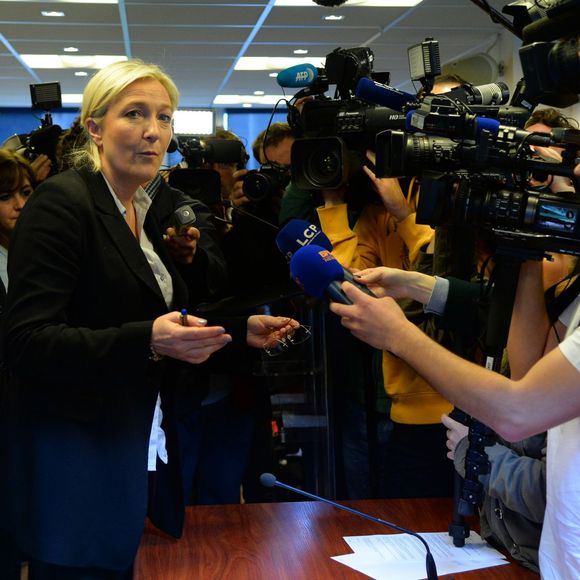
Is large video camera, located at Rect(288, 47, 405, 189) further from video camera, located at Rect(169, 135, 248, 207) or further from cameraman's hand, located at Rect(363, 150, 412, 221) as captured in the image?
video camera, located at Rect(169, 135, 248, 207)

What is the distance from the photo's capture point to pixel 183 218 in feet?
5.79

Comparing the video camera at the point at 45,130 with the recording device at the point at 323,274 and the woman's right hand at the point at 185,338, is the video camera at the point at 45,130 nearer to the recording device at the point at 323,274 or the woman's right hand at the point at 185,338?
the woman's right hand at the point at 185,338

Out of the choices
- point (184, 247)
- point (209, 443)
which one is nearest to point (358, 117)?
point (184, 247)

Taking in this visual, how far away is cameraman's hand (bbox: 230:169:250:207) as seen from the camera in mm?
2529

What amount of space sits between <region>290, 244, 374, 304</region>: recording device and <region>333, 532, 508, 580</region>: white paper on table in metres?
0.48

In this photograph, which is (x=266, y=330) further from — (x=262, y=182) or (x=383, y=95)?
(x=262, y=182)

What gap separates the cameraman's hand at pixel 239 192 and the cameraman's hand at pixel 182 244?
0.65 m

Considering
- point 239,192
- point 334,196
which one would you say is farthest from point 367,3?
point 334,196

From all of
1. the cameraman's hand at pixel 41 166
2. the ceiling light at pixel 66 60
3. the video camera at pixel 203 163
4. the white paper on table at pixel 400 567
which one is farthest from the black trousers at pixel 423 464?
the ceiling light at pixel 66 60

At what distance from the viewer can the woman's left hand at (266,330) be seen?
1733 millimetres

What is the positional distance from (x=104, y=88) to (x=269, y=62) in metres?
6.83

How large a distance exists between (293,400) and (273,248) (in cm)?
44

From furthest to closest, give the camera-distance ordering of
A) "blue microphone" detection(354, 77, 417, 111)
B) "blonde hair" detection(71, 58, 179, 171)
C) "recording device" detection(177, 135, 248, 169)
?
1. "recording device" detection(177, 135, 248, 169)
2. "blonde hair" detection(71, 58, 179, 171)
3. "blue microphone" detection(354, 77, 417, 111)

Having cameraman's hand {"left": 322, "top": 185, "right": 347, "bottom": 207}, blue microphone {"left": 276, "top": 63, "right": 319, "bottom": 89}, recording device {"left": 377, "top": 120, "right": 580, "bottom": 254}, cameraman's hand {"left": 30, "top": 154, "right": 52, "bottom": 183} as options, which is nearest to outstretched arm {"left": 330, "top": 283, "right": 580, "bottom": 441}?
recording device {"left": 377, "top": 120, "right": 580, "bottom": 254}
